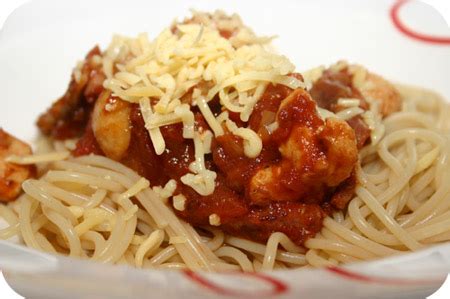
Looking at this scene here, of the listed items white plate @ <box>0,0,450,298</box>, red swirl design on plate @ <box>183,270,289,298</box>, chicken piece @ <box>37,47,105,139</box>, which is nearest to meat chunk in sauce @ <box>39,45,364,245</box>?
chicken piece @ <box>37,47,105,139</box>

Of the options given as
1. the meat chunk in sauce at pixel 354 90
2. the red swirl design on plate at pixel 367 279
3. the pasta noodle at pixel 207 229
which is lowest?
the pasta noodle at pixel 207 229

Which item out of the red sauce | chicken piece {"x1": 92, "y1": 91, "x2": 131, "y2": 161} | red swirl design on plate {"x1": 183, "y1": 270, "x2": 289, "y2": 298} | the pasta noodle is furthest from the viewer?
the red sauce

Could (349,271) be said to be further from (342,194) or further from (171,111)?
(171,111)

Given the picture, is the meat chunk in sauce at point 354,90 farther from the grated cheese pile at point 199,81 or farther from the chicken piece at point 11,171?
the chicken piece at point 11,171

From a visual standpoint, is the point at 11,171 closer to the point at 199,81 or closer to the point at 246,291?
the point at 199,81

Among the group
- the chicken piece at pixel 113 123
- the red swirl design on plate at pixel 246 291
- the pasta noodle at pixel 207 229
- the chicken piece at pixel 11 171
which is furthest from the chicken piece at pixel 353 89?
the chicken piece at pixel 11 171

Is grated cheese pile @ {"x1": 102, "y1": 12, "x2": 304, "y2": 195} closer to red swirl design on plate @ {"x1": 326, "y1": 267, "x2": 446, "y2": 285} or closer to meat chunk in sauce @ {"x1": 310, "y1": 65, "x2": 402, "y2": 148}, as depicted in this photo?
meat chunk in sauce @ {"x1": 310, "y1": 65, "x2": 402, "y2": 148}
